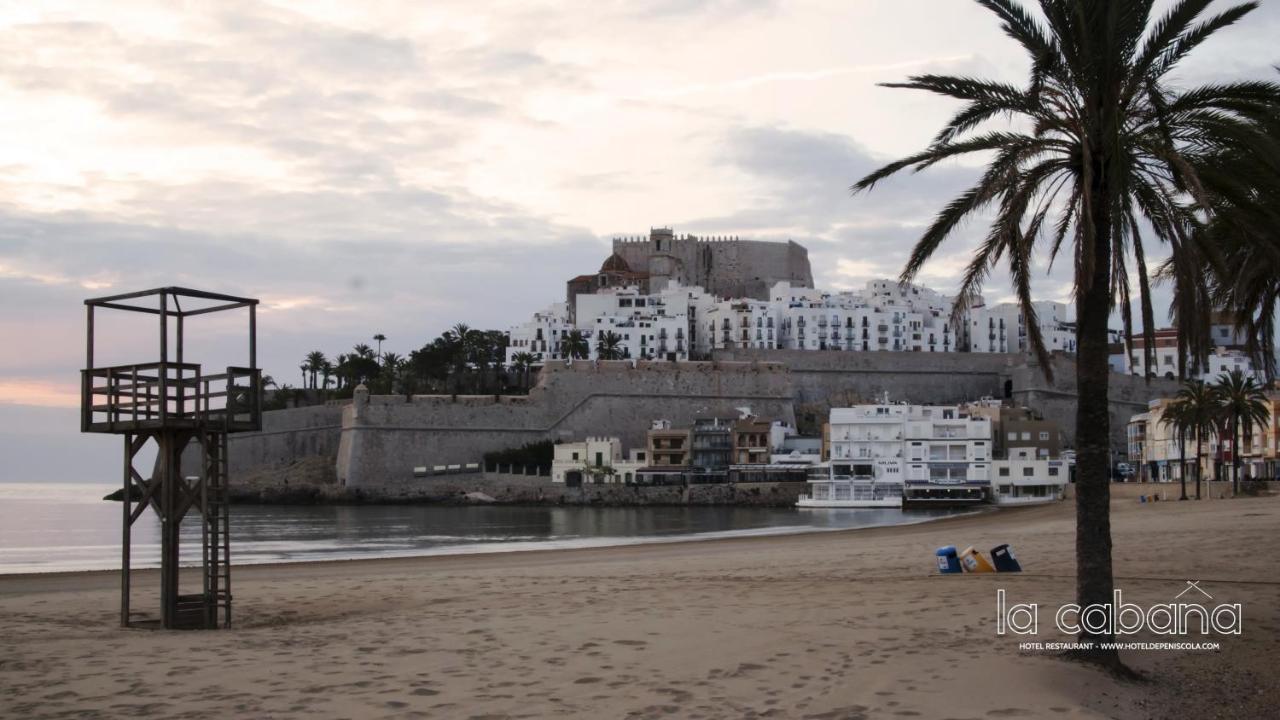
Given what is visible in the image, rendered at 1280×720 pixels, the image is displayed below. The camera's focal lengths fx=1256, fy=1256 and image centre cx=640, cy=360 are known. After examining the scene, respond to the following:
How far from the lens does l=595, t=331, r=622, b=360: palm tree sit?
91125 mm

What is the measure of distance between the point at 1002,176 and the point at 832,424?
57.3 metres

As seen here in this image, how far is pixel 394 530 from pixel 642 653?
115ft

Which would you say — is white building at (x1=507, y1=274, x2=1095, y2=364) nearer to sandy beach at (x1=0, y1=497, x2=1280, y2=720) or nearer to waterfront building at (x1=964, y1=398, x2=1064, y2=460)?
waterfront building at (x1=964, y1=398, x2=1064, y2=460)

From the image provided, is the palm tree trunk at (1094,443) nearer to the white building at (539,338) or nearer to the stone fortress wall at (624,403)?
the stone fortress wall at (624,403)

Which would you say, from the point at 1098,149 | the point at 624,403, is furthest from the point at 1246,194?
the point at 624,403

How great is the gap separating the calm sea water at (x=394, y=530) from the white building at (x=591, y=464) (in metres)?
5.14

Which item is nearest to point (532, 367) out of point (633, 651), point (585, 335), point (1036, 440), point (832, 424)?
point (585, 335)

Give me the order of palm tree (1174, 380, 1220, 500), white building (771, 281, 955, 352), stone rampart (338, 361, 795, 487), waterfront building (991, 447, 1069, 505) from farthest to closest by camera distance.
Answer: white building (771, 281, 955, 352), stone rampart (338, 361, 795, 487), waterfront building (991, 447, 1069, 505), palm tree (1174, 380, 1220, 500)

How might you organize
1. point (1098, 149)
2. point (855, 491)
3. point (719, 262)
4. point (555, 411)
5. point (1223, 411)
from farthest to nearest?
point (719, 262)
point (555, 411)
point (855, 491)
point (1223, 411)
point (1098, 149)

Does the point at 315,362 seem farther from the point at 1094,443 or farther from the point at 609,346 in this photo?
the point at 1094,443

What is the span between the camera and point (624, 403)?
3054 inches

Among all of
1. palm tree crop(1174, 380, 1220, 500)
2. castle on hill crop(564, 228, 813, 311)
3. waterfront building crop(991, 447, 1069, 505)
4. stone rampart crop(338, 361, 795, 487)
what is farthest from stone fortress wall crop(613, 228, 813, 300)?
palm tree crop(1174, 380, 1220, 500)

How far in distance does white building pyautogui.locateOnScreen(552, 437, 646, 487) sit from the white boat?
10998mm

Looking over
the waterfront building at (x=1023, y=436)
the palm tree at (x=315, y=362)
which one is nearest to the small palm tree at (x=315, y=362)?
the palm tree at (x=315, y=362)
